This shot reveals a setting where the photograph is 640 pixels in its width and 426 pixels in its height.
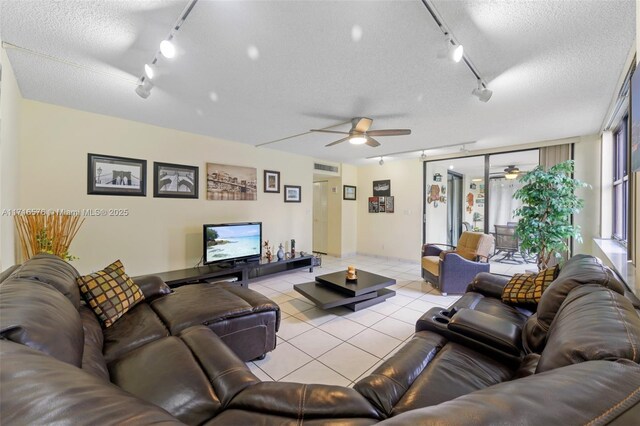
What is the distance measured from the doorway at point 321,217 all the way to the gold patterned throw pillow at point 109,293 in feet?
17.0

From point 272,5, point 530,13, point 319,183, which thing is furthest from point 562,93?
point 319,183

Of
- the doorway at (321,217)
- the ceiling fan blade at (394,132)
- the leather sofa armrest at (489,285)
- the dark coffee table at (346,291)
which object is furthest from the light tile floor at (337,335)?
the doorway at (321,217)

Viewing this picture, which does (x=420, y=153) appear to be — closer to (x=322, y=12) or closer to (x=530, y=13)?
(x=530, y=13)

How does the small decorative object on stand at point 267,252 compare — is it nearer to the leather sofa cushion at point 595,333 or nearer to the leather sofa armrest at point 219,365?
the leather sofa armrest at point 219,365

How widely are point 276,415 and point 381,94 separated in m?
2.66

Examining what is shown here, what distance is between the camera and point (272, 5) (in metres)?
1.47

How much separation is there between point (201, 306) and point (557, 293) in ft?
7.85

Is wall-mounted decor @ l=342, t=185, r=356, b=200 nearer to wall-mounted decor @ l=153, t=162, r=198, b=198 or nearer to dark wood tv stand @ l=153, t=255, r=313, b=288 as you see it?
dark wood tv stand @ l=153, t=255, r=313, b=288

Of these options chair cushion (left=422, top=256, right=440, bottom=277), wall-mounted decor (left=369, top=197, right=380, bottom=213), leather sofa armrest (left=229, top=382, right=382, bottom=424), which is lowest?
chair cushion (left=422, top=256, right=440, bottom=277)

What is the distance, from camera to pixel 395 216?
248 inches

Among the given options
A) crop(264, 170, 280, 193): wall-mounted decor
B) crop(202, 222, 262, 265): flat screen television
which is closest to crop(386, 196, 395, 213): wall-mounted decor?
crop(264, 170, 280, 193): wall-mounted decor

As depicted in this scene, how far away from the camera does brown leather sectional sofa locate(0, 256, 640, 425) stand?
1.70ft

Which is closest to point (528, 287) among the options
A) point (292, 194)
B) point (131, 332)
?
point (131, 332)

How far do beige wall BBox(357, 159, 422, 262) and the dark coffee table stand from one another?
2.87 meters
